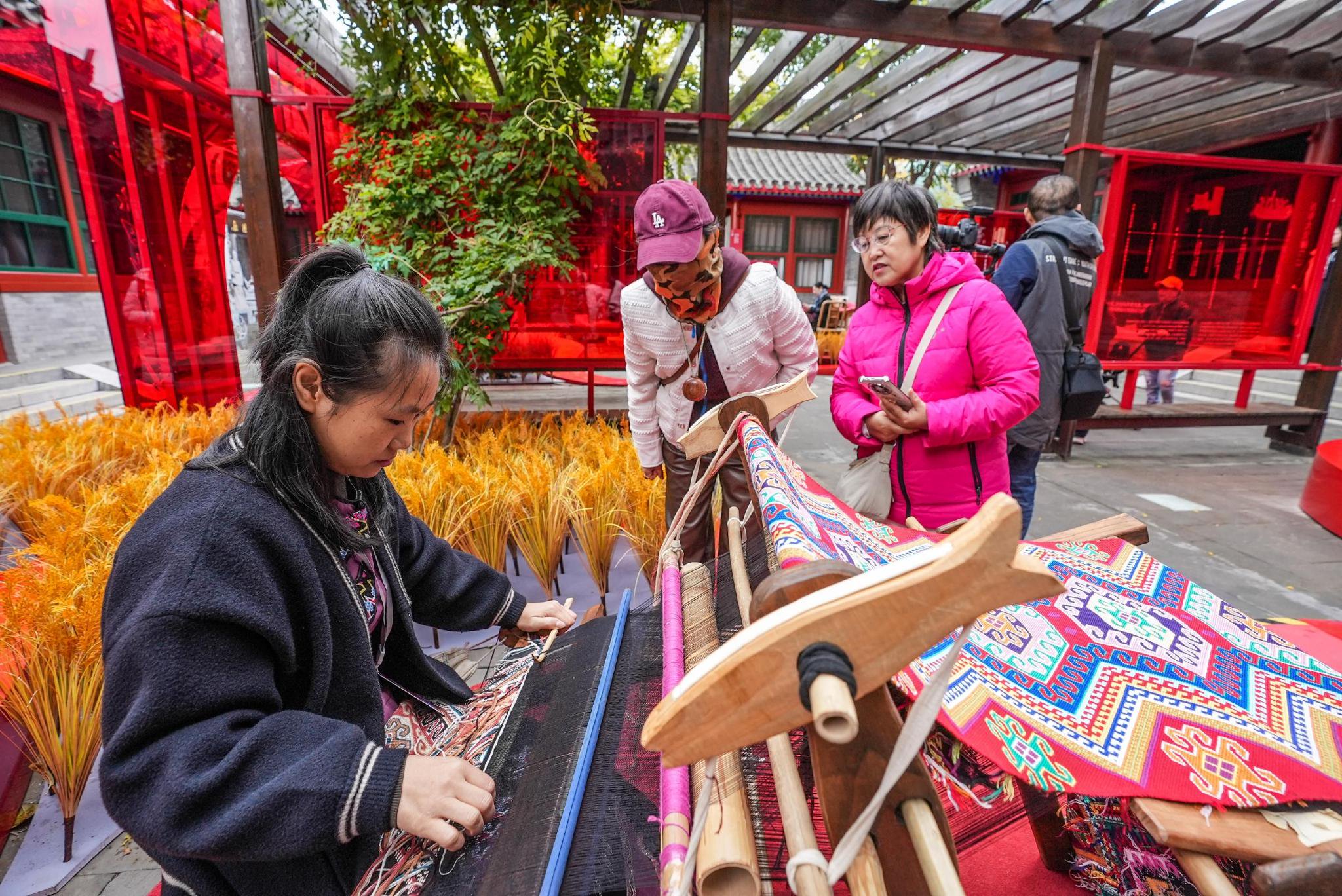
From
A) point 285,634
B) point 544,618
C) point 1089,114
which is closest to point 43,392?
point 544,618

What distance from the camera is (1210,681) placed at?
840mm

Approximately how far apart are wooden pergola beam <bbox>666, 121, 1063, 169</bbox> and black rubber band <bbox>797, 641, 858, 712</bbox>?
5973 millimetres

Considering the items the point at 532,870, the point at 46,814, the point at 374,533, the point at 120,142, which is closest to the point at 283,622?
the point at 374,533

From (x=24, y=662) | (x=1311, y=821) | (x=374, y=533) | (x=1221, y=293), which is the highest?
(x=1221, y=293)

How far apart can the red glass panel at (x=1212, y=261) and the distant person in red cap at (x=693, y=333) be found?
13.1ft

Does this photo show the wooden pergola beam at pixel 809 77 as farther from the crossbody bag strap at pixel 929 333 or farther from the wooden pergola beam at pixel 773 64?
the crossbody bag strap at pixel 929 333

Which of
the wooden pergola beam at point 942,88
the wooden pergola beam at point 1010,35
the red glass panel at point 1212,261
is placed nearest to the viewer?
the wooden pergola beam at point 1010,35

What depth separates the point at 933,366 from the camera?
5.67ft

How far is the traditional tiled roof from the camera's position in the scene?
42.5 feet

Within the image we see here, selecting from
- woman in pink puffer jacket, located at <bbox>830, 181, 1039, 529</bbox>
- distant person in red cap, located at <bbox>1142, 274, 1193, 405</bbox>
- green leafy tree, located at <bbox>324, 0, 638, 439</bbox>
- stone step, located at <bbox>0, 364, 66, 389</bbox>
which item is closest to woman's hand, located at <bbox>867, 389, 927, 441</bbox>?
woman in pink puffer jacket, located at <bbox>830, 181, 1039, 529</bbox>

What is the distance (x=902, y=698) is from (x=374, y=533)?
3.05 ft

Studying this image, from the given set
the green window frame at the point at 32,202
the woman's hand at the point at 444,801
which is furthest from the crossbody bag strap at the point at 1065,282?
the green window frame at the point at 32,202

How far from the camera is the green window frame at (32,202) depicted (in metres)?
3.54

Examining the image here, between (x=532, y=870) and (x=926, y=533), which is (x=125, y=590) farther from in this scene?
(x=926, y=533)
